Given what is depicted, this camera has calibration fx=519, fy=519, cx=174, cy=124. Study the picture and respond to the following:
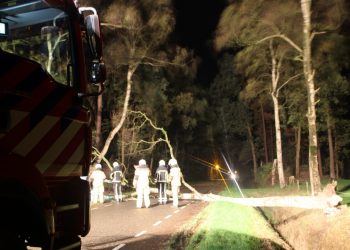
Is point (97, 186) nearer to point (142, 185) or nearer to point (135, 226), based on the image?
point (142, 185)

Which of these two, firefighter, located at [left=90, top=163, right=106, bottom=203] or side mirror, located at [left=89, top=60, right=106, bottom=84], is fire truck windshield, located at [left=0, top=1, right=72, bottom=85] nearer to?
side mirror, located at [left=89, top=60, right=106, bottom=84]

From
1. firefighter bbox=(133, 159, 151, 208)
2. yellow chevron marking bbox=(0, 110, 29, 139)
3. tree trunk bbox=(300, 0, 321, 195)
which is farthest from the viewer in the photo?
firefighter bbox=(133, 159, 151, 208)

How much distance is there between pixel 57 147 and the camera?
215 inches

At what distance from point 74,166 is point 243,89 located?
43167 mm

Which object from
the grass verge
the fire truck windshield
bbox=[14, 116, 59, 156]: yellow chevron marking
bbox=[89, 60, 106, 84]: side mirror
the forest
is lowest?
the grass verge

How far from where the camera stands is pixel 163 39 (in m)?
31.5

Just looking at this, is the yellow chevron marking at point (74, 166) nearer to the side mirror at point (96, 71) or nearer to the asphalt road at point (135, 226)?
the side mirror at point (96, 71)

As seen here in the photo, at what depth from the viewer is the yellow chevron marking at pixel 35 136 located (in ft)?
15.7

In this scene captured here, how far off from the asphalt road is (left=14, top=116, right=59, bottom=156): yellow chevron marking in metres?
6.54

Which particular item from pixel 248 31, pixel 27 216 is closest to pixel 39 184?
pixel 27 216

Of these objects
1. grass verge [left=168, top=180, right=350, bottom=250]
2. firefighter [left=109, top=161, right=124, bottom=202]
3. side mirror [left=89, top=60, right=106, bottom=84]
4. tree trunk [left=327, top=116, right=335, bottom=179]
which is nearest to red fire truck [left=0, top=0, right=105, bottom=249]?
side mirror [left=89, top=60, right=106, bottom=84]

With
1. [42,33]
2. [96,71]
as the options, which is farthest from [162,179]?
[42,33]

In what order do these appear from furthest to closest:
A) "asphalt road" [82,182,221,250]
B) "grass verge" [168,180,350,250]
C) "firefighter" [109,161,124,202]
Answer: "firefighter" [109,161,124,202] → "asphalt road" [82,182,221,250] → "grass verge" [168,180,350,250]

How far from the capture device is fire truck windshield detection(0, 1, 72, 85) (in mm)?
5723
